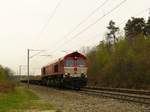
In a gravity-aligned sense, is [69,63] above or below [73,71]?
above

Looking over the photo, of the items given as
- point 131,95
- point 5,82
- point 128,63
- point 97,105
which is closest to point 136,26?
point 128,63

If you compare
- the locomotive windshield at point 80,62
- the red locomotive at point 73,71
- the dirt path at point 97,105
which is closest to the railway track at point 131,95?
the dirt path at point 97,105

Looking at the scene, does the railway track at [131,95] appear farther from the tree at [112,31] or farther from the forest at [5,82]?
the tree at [112,31]

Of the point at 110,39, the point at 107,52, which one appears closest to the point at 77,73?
the point at 107,52

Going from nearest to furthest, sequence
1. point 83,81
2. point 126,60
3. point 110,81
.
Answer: point 83,81
point 126,60
point 110,81

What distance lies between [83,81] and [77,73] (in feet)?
3.37

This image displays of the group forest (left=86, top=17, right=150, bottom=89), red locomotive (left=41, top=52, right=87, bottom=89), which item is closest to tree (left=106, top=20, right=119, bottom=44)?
forest (left=86, top=17, right=150, bottom=89)

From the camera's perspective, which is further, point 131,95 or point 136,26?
point 136,26

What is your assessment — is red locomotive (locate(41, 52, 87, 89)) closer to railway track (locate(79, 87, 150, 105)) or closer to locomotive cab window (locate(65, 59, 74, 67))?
locomotive cab window (locate(65, 59, 74, 67))

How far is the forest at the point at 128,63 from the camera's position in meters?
48.3

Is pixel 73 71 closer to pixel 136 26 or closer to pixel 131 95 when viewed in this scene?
pixel 131 95

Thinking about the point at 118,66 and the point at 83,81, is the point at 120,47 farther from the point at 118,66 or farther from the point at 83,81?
the point at 83,81

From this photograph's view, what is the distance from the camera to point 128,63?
5278cm

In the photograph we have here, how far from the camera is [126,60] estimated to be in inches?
2089
